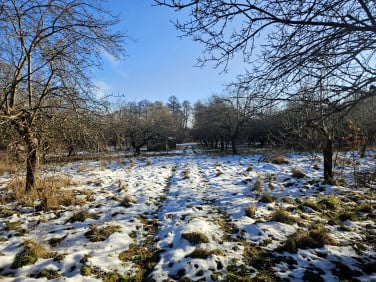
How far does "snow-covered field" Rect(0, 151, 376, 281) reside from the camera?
3.88 meters

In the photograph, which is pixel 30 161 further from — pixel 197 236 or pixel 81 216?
pixel 197 236

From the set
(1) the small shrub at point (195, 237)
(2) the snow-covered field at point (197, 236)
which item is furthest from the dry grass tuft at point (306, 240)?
(1) the small shrub at point (195, 237)

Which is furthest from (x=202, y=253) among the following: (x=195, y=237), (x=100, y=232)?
(x=100, y=232)

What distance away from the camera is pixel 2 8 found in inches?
215

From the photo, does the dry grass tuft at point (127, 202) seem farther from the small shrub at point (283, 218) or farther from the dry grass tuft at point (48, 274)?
the small shrub at point (283, 218)

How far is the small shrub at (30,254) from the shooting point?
3955 mm

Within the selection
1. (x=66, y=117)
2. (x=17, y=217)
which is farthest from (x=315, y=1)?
(x=17, y=217)

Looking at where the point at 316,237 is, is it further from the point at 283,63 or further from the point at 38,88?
the point at 38,88

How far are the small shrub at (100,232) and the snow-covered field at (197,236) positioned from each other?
0.02m

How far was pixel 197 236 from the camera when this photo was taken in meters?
4.87

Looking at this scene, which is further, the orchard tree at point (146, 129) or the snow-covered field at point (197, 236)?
the orchard tree at point (146, 129)

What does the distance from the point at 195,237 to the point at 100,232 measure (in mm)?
2015

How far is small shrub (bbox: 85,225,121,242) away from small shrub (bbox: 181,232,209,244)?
1.55m


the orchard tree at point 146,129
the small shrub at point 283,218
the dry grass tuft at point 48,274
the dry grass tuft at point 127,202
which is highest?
the orchard tree at point 146,129
